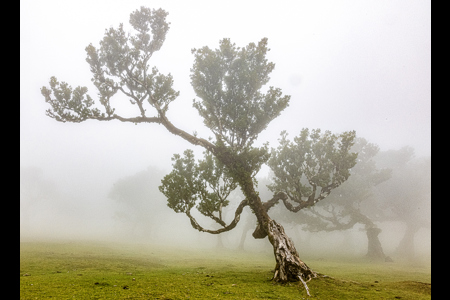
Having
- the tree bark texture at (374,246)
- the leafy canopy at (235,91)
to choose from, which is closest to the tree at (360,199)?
the tree bark texture at (374,246)

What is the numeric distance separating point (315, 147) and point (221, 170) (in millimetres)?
11830

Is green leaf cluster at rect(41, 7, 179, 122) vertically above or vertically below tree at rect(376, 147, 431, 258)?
above

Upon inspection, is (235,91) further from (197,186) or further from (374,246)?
(374,246)

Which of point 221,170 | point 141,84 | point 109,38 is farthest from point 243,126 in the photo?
point 109,38

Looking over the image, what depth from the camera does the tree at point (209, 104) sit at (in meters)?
16.4

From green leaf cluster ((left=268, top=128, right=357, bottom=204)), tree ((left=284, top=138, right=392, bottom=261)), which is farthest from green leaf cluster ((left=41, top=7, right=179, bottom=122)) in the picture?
tree ((left=284, top=138, right=392, bottom=261))

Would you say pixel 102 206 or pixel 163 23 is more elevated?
pixel 163 23

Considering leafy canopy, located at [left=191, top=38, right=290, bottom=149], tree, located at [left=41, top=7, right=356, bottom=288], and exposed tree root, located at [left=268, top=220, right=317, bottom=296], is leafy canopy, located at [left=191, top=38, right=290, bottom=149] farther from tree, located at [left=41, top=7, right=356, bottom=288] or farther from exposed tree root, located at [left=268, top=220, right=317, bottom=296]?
exposed tree root, located at [left=268, top=220, right=317, bottom=296]

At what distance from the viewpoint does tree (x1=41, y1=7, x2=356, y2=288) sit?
16438 millimetres

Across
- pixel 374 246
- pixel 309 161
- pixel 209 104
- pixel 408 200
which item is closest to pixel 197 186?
pixel 209 104
